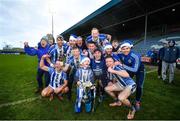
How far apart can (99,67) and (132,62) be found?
93cm

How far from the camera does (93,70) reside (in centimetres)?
489

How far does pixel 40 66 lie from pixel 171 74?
17.9 ft

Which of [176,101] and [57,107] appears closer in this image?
[57,107]

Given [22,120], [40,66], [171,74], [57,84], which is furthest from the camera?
[171,74]

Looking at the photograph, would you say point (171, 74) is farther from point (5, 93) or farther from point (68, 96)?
point (5, 93)

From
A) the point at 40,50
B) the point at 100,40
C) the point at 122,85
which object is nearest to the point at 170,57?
the point at 100,40

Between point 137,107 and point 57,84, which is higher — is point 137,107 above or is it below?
below

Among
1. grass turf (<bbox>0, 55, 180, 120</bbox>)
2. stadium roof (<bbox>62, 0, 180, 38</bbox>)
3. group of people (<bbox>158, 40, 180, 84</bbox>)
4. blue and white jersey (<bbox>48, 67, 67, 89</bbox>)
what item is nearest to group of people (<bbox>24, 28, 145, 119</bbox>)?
Result: blue and white jersey (<bbox>48, 67, 67, 89</bbox>)

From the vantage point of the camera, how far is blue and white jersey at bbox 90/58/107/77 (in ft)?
15.8

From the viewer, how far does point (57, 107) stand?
4695 millimetres

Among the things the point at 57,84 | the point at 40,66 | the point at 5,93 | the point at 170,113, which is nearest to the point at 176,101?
the point at 170,113

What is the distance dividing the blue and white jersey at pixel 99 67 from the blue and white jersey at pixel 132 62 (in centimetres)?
55

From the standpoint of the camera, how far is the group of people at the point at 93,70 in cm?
Answer: 422

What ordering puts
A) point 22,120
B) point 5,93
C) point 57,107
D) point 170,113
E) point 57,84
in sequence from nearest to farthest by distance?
point 22,120 < point 170,113 < point 57,107 < point 57,84 < point 5,93
